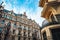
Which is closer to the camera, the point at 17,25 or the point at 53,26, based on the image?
the point at 53,26

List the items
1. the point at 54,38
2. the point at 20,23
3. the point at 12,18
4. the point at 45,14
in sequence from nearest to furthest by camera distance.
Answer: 1. the point at 54,38
2. the point at 45,14
3. the point at 12,18
4. the point at 20,23

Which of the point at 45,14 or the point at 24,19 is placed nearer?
the point at 45,14

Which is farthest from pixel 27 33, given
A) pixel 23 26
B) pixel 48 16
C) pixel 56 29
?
pixel 56 29

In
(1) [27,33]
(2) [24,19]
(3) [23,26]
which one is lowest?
(1) [27,33]

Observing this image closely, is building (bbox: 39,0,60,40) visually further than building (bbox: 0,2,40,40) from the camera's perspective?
No

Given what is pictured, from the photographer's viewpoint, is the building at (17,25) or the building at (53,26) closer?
the building at (53,26)

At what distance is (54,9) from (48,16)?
77.2 inches

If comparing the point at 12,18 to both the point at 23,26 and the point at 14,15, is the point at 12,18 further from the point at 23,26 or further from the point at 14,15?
the point at 23,26

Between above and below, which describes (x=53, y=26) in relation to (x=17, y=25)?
below

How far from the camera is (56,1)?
9.04 meters

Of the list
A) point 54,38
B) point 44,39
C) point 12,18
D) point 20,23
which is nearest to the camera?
point 54,38

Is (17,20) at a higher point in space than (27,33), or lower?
higher

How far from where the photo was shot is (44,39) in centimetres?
820

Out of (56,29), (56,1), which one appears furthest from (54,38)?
(56,1)
